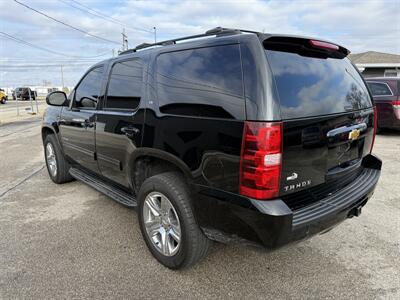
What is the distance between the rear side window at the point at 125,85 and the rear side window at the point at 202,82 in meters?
0.37

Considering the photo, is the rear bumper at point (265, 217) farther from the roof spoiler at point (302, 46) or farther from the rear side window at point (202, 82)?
the roof spoiler at point (302, 46)

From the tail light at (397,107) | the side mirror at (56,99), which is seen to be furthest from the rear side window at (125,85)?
the tail light at (397,107)

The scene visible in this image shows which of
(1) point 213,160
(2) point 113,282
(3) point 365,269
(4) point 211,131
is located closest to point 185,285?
(2) point 113,282

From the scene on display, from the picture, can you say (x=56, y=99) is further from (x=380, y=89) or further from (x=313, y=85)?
(x=380, y=89)

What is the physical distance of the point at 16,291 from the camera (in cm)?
262

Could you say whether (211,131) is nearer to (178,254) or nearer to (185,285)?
(178,254)

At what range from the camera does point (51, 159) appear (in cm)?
546

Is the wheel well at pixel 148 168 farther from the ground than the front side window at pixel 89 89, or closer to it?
closer to it

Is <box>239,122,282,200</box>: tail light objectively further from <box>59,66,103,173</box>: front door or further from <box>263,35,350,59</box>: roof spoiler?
<box>59,66,103,173</box>: front door

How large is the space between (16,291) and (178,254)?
134cm

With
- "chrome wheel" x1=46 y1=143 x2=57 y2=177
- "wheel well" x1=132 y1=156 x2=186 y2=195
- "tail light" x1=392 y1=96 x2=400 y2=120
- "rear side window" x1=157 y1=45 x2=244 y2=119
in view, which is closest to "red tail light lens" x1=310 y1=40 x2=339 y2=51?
"rear side window" x1=157 y1=45 x2=244 y2=119

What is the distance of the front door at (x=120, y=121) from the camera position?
311cm

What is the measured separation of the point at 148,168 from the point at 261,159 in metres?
1.40

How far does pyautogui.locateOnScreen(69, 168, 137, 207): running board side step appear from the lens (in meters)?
3.44
